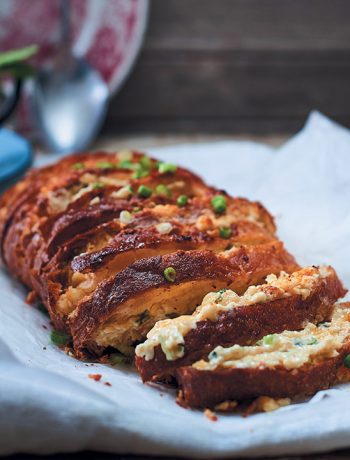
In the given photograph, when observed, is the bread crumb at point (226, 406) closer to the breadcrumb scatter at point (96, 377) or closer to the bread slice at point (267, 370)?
the bread slice at point (267, 370)

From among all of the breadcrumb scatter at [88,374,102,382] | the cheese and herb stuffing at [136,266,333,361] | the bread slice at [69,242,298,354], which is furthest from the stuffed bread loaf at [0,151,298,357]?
the breadcrumb scatter at [88,374,102,382]

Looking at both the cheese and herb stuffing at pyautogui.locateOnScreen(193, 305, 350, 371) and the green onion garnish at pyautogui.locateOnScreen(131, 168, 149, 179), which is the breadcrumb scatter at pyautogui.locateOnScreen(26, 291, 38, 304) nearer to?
the green onion garnish at pyautogui.locateOnScreen(131, 168, 149, 179)

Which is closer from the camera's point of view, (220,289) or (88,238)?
(220,289)

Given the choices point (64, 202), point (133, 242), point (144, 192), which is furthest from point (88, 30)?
point (133, 242)

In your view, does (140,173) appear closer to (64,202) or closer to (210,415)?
(64,202)

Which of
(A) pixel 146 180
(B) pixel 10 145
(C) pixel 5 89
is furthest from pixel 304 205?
(C) pixel 5 89

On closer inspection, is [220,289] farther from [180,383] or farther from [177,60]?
[177,60]
